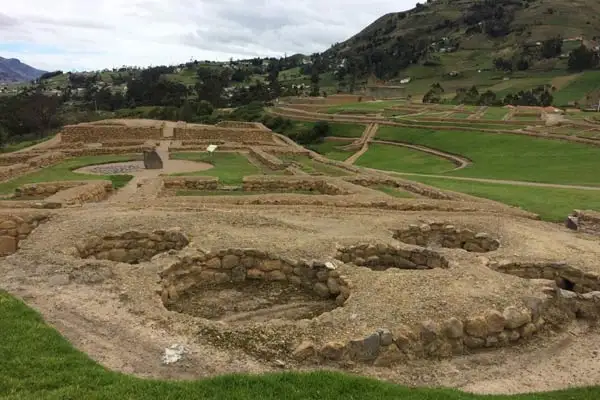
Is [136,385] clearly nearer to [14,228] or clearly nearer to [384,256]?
[384,256]

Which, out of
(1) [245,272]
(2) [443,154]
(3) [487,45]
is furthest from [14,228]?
(3) [487,45]

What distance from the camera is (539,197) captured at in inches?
836

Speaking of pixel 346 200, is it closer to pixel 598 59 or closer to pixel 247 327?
pixel 247 327

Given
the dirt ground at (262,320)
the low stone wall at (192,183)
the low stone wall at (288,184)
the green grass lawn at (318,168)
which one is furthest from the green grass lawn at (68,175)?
the dirt ground at (262,320)

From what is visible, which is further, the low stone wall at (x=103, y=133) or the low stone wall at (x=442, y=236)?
the low stone wall at (x=103, y=133)

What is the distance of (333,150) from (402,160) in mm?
11250

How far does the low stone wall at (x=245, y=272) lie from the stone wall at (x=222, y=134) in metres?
29.3

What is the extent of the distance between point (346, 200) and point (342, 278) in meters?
7.22

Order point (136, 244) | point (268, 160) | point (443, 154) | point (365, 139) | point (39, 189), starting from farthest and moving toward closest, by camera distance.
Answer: point (365, 139) → point (443, 154) → point (268, 160) → point (39, 189) → point (136, 244)

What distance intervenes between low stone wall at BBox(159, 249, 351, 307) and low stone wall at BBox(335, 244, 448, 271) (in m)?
1.24

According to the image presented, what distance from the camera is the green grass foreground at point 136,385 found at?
5.89m

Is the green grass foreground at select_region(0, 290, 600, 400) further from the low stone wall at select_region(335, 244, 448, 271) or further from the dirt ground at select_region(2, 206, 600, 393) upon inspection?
the low stone wall at select_region(335, 244, 448, 271)

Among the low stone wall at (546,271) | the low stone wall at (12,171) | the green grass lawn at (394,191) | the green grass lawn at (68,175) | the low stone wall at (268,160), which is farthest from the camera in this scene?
the low stone wall at (268,160)

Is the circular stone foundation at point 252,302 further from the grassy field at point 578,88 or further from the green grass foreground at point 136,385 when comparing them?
the grassy field at point 578,88
